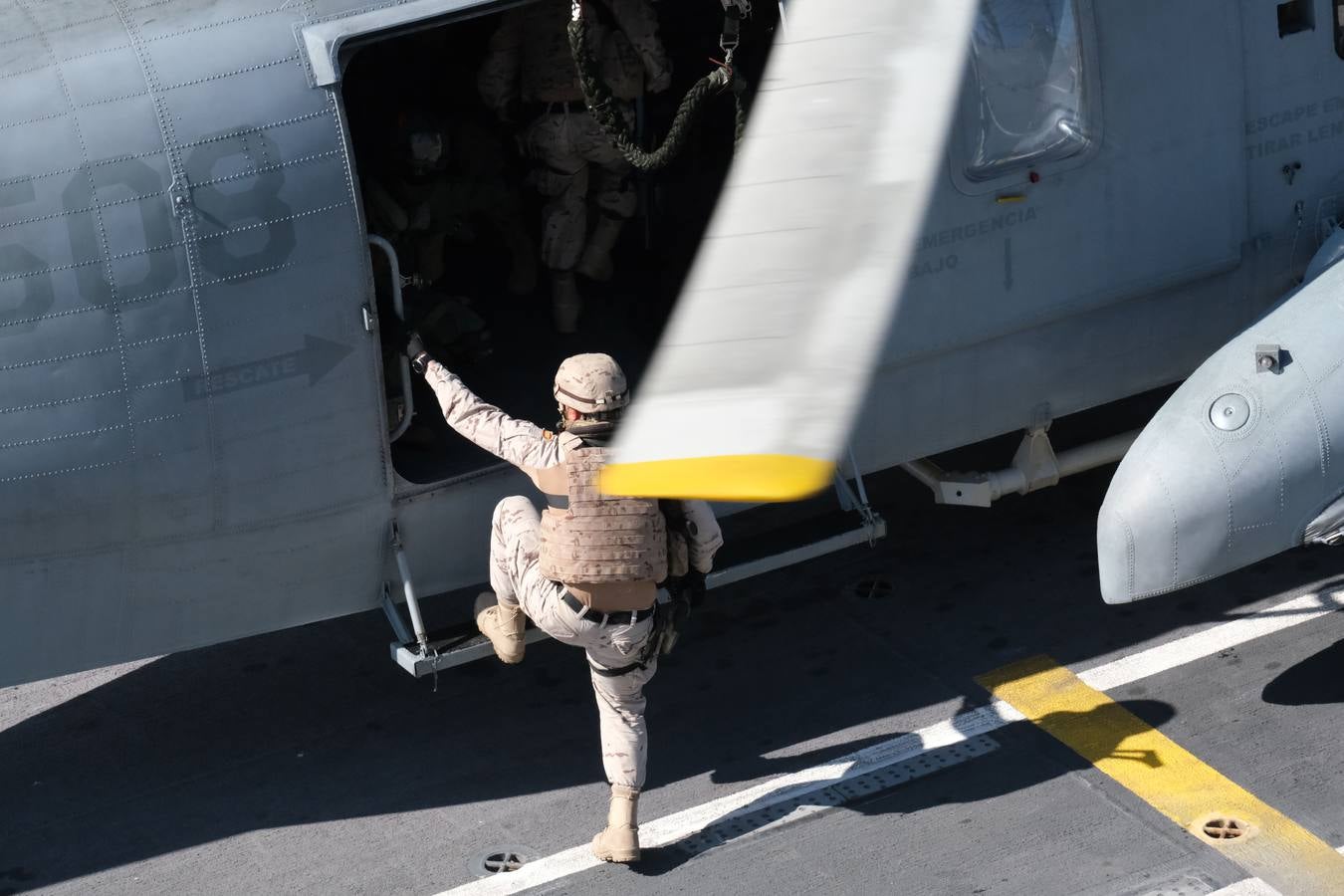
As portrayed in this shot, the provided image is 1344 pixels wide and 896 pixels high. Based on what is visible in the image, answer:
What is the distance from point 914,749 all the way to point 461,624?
6.12 ft

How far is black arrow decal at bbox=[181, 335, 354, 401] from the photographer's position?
610 cm

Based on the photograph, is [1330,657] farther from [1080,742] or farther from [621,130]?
[621,130]

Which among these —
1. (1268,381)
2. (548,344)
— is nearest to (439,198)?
(548,344)

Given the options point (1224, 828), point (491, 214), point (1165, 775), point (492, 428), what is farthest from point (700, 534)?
point (491, 214)

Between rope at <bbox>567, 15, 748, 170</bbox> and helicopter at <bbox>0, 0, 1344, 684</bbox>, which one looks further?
rope at <bbox>567, 15, 748, 170</bbox>

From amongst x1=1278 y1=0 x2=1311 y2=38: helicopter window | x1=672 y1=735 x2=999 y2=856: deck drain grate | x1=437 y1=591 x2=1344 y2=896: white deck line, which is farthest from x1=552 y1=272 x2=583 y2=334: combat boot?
x1=1278 y1=0 x2=1311 y2=38: helicopter window

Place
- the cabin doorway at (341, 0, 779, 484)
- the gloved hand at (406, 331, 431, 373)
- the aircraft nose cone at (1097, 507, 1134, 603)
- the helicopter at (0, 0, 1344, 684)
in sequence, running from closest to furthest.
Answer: the helicopter at (0, 0, 1344, 684) < the gloved hand at (406, 331, 431, 373) < the aircraft nose cone at (1097, 507, 1134, 603) < the cabin doorway at (341, 0, 779, 484)

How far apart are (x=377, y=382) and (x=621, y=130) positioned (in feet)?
4.39

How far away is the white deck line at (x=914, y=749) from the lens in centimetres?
Answer: 651

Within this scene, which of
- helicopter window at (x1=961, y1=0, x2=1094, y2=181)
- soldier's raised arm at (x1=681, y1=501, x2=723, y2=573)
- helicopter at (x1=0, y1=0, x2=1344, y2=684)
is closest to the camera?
helicopter at (x1=0, y1=0, x2=1344, y2=684)

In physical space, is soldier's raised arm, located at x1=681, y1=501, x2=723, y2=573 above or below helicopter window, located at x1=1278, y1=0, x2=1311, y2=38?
below

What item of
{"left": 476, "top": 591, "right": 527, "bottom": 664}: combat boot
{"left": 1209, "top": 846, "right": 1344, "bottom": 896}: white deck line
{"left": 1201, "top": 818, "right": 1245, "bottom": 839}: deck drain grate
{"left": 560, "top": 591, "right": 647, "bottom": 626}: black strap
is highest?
{"left": 560, "top": 591, "right": 647, "bottom": 626}: black strap

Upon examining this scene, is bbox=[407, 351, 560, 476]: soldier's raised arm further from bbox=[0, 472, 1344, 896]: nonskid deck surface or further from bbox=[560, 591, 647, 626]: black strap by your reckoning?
bbox=[0, 472, 1344, 896]: nonskid deck surface

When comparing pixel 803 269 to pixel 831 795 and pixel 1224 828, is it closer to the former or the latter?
pixel 831 795
